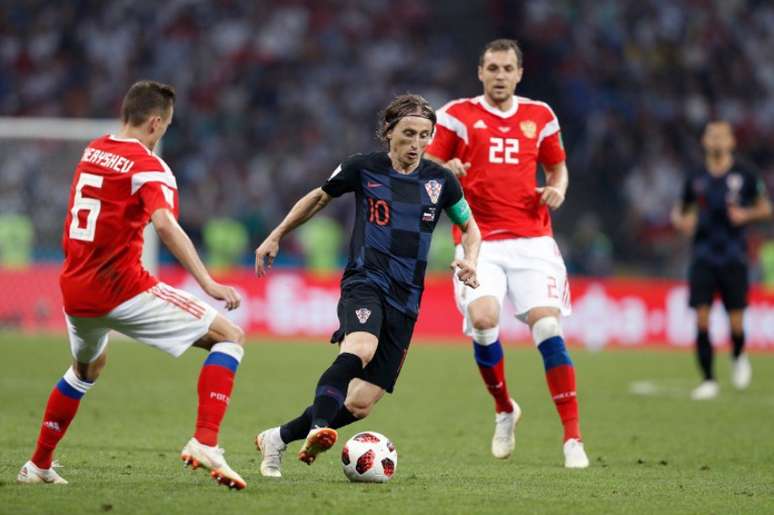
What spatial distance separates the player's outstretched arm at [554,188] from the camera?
317 inches

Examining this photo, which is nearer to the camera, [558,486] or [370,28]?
[558,486]

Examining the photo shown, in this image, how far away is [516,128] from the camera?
27.3 feet

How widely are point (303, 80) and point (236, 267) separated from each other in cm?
493

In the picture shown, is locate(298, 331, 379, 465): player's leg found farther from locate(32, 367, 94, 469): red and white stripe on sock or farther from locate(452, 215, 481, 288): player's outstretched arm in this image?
locate(32, 367, 94, 469): red and white stripe on sock

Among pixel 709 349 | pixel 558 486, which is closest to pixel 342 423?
pixel 558 486

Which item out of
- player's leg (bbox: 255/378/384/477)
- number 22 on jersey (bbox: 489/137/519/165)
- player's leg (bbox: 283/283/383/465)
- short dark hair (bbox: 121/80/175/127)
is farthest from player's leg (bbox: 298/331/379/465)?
number 22 on jersey (bbox: 489/137/519/165)

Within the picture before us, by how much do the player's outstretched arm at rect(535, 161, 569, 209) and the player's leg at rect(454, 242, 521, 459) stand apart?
0.44 m

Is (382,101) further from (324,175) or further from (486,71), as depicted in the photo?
(486,71)

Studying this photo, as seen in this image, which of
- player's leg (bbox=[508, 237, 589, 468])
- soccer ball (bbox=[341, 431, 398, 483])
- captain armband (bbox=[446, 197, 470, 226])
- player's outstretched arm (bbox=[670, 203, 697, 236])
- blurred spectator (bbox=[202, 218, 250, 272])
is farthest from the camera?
blurred spectator (bbox=[202, 218, 250, 272])

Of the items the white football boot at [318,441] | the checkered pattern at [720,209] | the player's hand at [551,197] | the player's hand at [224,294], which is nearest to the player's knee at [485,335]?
the player's hand at [551,197]

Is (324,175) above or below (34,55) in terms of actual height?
below

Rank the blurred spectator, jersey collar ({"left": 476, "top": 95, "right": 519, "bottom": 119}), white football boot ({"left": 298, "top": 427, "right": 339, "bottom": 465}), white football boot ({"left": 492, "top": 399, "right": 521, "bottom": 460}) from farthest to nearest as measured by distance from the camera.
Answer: the blurred spectator, jersey collar ({"left": 476, "top": 95, "right": 519, "bottom": 119}), white football boot ({"left": 492, "top": 399, "right": 521, "bottom": 460}), white football boot ({"left": 298, "top": 427, "right": 339, "bottom": 465})

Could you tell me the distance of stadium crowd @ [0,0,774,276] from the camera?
2292 centimetres

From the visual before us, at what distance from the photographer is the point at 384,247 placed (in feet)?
22.4
